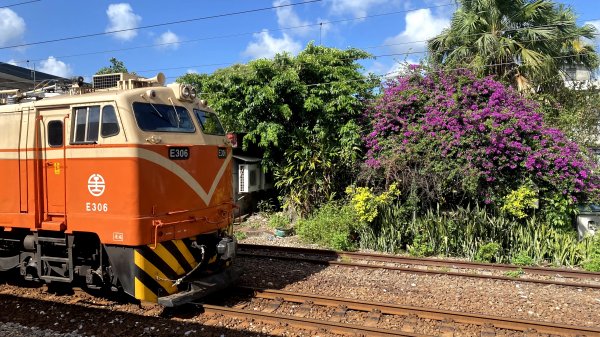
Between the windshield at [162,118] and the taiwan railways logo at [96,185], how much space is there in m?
0.92

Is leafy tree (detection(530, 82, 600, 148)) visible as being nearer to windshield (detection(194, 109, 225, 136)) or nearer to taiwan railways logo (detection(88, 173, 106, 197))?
windshield (detection(194, 109, 225, 136))

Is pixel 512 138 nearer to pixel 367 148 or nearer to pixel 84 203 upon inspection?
pixel 367 148

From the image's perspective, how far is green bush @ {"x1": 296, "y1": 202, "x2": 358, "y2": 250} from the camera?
11398 millimetres

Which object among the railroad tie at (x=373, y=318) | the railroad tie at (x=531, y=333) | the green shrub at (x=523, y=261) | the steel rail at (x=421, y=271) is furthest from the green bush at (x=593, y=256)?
the railroad tie at (x=373, y=318)

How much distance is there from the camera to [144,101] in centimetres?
632

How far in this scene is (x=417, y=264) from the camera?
388 inches

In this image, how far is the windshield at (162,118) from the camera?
→ 616 centimetres

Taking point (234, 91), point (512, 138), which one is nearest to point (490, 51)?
point (512, 138)

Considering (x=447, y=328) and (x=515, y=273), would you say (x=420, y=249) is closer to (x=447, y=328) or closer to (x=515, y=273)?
(x=515, y=273)

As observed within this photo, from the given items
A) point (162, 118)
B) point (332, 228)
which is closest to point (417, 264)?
point (332, 228)

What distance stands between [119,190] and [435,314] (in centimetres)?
473

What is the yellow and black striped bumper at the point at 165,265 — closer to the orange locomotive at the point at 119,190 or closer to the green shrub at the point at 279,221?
the orange locomotive at the point at 119,190

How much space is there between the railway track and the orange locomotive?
3.33 m

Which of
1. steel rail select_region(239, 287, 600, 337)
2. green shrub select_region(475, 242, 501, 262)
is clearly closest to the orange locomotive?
steel rail select_region(239, 287, 600, 337)
